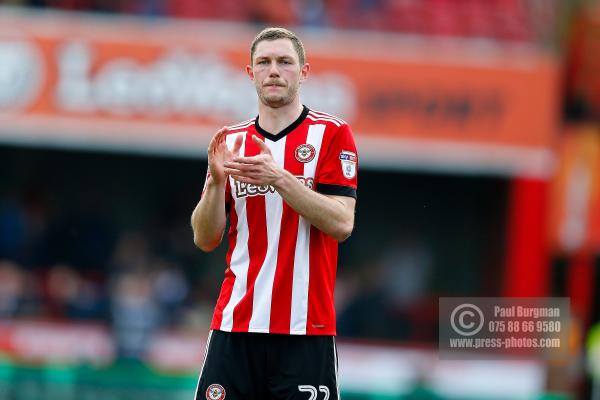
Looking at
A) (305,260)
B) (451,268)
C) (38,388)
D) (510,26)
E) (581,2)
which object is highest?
(581,2)

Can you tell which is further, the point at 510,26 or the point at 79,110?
the point at 510,26

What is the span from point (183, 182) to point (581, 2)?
22.9ft

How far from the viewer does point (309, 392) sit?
5047 millimetres

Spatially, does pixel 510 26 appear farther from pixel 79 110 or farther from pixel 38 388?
pixel 38 388

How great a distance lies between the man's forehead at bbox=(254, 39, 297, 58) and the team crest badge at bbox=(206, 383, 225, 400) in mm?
1351

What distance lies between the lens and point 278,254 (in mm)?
5098

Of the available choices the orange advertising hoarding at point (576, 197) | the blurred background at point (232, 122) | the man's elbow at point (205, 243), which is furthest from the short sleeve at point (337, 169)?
the orange advertising hoarding at point (576, 197)

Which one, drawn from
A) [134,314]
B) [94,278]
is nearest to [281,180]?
[134,314]

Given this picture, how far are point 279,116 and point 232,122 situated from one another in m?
9.34

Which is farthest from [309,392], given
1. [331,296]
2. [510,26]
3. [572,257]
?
[572,257]

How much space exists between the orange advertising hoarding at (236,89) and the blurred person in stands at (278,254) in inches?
369

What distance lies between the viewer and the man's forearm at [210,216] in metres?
5.08

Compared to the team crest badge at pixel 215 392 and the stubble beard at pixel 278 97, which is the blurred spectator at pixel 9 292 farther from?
the stubble beard at pixel 278 97

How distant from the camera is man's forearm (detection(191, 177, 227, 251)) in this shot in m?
5.08
